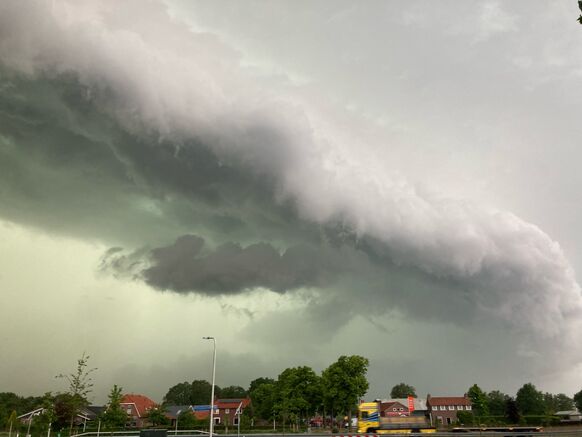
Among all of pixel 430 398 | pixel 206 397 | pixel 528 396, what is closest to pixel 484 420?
pixel 528 396

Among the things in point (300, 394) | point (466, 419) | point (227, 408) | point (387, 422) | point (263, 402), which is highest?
point (300, 394)

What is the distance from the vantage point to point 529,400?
134 metres

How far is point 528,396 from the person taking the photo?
13500 centimetres

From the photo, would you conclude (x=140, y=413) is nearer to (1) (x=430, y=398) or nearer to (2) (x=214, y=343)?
(1) (x=430, y=398)

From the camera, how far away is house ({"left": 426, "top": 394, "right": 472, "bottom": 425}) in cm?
15012

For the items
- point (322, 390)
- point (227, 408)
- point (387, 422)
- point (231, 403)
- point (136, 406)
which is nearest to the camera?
point (387, 422)

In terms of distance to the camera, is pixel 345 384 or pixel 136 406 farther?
pixel 136 406

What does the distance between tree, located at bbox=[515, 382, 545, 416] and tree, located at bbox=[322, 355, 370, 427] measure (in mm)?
70009

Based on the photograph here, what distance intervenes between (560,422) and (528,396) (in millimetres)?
27576

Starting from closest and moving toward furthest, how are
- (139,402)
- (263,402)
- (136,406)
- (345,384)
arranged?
(345,384)
(263,402)
(136,406)
(139,402)

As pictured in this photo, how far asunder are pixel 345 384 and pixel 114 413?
146ft

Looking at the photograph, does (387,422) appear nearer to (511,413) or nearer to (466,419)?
(466,419)

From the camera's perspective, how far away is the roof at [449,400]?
153125mm

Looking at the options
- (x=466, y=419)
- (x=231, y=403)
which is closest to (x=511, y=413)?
(x=466, y=419)
